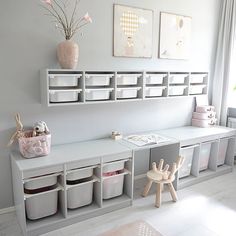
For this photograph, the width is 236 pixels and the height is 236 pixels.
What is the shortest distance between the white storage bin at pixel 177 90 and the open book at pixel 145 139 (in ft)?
1.89

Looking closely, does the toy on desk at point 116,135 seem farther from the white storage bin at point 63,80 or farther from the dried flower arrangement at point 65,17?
the dried flower arrangement at point 65,17

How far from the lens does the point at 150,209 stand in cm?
252

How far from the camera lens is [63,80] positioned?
7.59ft

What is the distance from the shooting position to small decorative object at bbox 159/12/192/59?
10.0 ft

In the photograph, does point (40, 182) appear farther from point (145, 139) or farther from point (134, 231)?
point (145, 139)

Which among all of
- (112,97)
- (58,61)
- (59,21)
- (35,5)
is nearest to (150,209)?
(112,97)

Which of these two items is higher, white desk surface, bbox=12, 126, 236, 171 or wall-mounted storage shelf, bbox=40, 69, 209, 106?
wall-mounted storage shelf, bbox=40, 69, 209, 106

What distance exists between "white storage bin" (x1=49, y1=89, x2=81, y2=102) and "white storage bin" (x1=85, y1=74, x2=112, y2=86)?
15 cm

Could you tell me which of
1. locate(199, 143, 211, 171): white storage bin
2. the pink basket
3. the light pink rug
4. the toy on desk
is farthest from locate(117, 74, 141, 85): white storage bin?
the light pink rug

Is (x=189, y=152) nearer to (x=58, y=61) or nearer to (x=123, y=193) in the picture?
(x=123, y=193)

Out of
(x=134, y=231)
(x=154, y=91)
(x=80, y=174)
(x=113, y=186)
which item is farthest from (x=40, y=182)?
(x=154, y=91)

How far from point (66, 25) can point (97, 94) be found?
731 millimetres

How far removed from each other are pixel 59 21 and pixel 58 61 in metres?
0.38

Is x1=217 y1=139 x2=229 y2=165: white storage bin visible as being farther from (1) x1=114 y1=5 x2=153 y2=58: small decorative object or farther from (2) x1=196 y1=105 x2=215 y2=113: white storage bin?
(1) x1=114 y1=5 x2=153 y2=58: small decorative object
